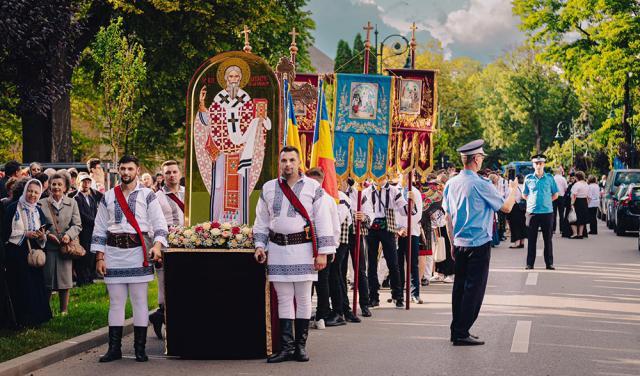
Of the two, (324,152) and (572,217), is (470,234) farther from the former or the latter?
(572,217)

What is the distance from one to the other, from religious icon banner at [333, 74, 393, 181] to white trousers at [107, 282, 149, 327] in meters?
4.82

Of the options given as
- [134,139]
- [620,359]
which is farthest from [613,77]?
[620,359]

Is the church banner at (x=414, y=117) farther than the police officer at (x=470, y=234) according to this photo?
Yes

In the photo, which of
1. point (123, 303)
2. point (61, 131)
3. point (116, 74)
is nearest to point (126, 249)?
point (123, 303)

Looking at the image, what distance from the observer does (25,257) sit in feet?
38.8

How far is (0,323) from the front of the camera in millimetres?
11375

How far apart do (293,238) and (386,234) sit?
4.53 meters

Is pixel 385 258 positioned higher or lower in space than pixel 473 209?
lower

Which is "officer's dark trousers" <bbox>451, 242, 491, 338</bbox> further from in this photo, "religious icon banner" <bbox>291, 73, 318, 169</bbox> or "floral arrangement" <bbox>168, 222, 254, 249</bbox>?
"religious icon banner" <bbox>291, 73, 318, 169</bbox>

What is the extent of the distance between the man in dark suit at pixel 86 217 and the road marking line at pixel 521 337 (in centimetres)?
656

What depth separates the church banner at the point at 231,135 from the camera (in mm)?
11312

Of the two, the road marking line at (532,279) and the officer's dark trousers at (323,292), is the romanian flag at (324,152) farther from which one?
the road marking line at (532,279)

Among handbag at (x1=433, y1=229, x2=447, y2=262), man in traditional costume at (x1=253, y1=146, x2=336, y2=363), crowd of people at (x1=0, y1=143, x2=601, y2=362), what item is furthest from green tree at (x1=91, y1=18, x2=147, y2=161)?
man in traditional costume at (x1=253, y1=146, x2=336, y2=363)

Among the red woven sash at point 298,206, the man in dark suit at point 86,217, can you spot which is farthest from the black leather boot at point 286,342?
the man in dark suit at point 86,217
